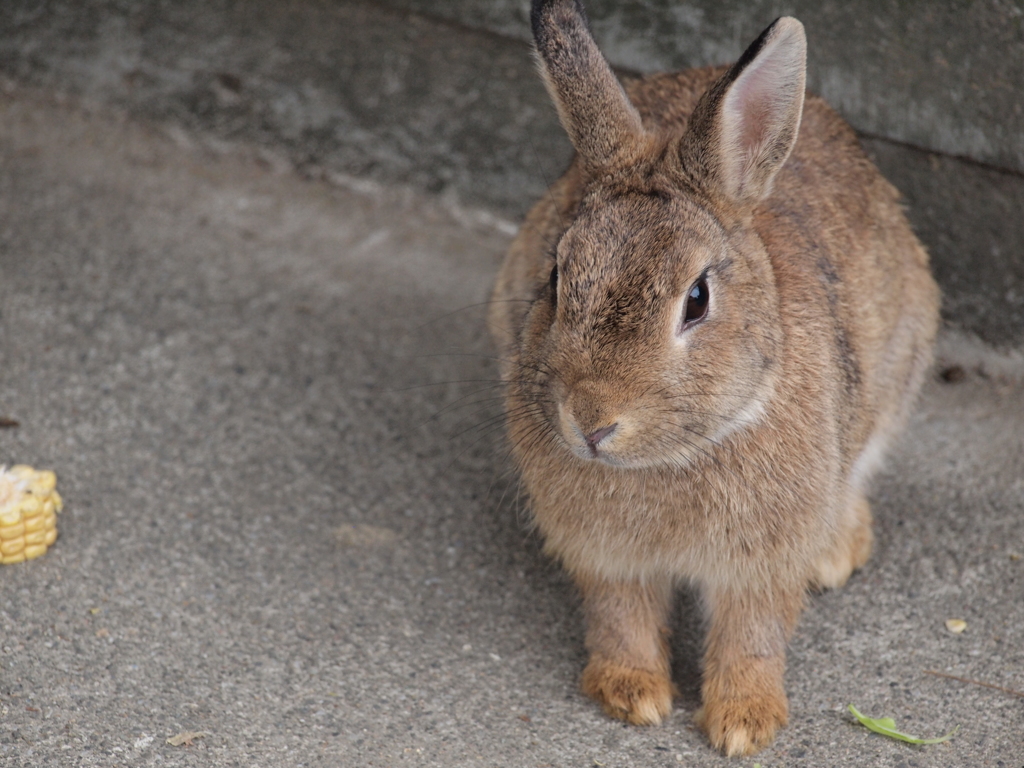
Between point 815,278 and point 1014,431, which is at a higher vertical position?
point 815,278

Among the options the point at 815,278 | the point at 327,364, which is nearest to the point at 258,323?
the point at 327,364

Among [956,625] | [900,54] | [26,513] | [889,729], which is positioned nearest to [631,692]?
[889,729]

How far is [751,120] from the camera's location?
260cm

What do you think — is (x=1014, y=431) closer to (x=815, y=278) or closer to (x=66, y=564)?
(x=815, y=278)

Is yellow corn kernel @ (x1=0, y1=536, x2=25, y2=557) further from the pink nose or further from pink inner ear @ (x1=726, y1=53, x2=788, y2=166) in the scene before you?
pink inner ear @ (x1=726, y1=53, x2=788, y2=166)

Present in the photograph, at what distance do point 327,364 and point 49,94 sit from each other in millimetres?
1939

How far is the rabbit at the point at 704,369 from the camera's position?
8.07 ft

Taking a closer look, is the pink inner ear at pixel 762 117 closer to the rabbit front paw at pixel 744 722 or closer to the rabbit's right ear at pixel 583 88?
the rabbit's right ear at pixel 583 88

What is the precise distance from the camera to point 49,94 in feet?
16.4

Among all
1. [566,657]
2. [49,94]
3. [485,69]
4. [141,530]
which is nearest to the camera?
[566,657]

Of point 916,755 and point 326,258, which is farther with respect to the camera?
point 326,258

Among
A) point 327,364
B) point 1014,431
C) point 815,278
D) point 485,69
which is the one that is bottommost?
point 327,364

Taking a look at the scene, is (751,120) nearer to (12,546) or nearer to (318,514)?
(318,514)

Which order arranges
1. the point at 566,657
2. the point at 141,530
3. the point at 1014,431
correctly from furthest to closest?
the point at 1014,431 → the point at 141,530 → the point at 566,657
